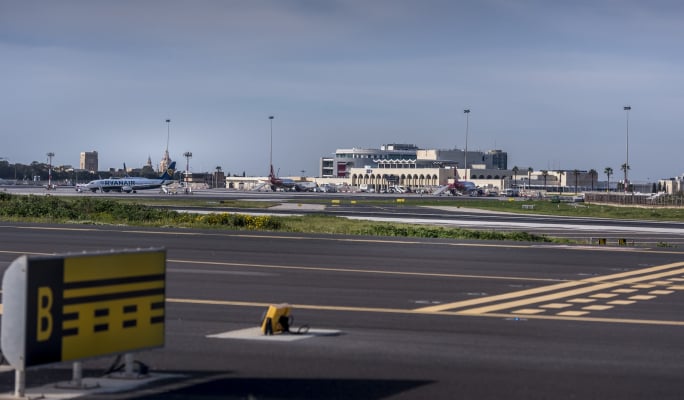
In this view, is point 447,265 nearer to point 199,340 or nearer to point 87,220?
point 199,340

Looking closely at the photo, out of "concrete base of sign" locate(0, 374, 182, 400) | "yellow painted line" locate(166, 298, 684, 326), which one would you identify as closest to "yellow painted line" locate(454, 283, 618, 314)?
"yellow painted line" locate(166, 298, 684, 326)

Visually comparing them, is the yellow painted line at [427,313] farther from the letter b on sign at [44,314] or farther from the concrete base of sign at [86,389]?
the letter b on sign at [44,314]

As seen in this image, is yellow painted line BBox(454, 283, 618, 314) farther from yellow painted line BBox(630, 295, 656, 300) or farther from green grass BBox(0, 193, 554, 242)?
green grass BBox(0, 193, 554, 242)

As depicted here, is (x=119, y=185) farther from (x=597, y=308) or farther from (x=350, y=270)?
(x=597, y=308)

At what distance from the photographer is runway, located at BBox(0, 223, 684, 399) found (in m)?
11.2

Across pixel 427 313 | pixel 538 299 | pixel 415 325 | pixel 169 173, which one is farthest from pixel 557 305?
pixel 169 173

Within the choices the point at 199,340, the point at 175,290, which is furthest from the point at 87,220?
the point at 199,340

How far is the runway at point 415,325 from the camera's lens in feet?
36.7

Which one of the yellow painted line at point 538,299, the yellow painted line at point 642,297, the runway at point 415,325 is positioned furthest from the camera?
the yellow painted line at point 642,297

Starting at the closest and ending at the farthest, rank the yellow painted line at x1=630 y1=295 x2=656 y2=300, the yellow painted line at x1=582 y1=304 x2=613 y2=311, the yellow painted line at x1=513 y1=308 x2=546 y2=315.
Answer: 1. the yellow painted line at x1=513 y1=308 x2=546 y2=315
2. the yellow painted line at x1=582 y1=304 x2=613 y2=311
3. the yellow painted line at x1=630 y1=295 x2=656 y2=300

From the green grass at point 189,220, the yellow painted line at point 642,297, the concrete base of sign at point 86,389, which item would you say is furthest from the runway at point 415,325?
the green grass at point 189,220

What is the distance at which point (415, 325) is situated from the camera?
15.4m

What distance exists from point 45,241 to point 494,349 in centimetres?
2116

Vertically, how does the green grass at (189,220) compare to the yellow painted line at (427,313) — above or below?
above
